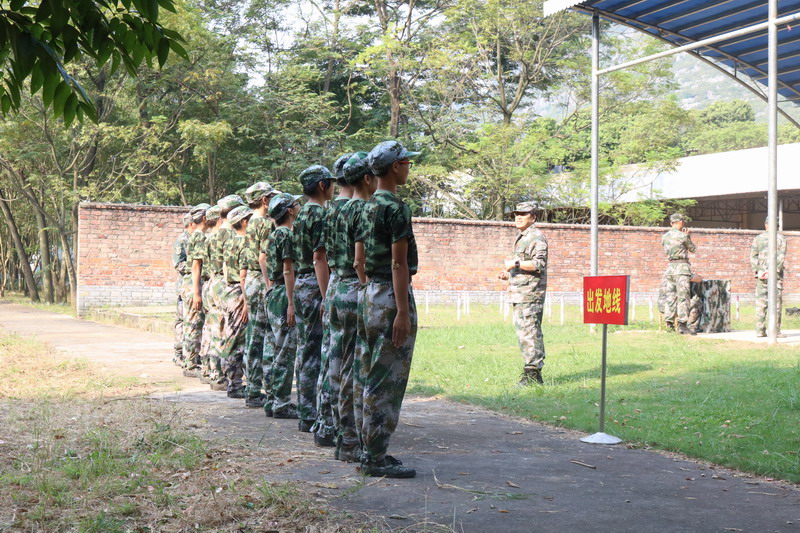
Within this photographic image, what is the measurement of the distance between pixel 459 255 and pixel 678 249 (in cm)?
993

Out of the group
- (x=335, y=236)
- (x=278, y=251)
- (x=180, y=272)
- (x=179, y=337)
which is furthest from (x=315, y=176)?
(x=179, y=337)

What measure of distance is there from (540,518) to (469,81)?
89.5 feet

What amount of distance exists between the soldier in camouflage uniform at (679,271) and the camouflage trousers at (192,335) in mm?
8537

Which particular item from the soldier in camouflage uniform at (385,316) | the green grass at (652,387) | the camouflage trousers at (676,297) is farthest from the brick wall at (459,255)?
the soldier in camouflage uniform at (385,316)

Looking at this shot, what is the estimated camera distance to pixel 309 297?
6.74 meters

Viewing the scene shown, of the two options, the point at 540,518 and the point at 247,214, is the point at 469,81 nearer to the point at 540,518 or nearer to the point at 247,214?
the point at 247,214

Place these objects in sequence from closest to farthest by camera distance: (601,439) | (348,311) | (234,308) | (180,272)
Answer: (348,311) → (601,439) → (234,308) → (180,272)

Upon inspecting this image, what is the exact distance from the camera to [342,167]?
19.9ft

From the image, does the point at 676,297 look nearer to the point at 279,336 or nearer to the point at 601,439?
the point at 601,439

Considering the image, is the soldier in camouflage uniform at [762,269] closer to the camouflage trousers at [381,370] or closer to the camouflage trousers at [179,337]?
the camouflage trousers at [179,337]

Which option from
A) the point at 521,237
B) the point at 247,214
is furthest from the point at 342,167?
the point at 521,237

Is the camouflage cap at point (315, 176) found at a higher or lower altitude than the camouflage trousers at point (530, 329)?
higher

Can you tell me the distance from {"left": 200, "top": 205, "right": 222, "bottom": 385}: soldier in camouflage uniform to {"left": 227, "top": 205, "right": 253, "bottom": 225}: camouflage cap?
0.40 meters

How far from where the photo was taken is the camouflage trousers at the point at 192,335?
10.3 metres
